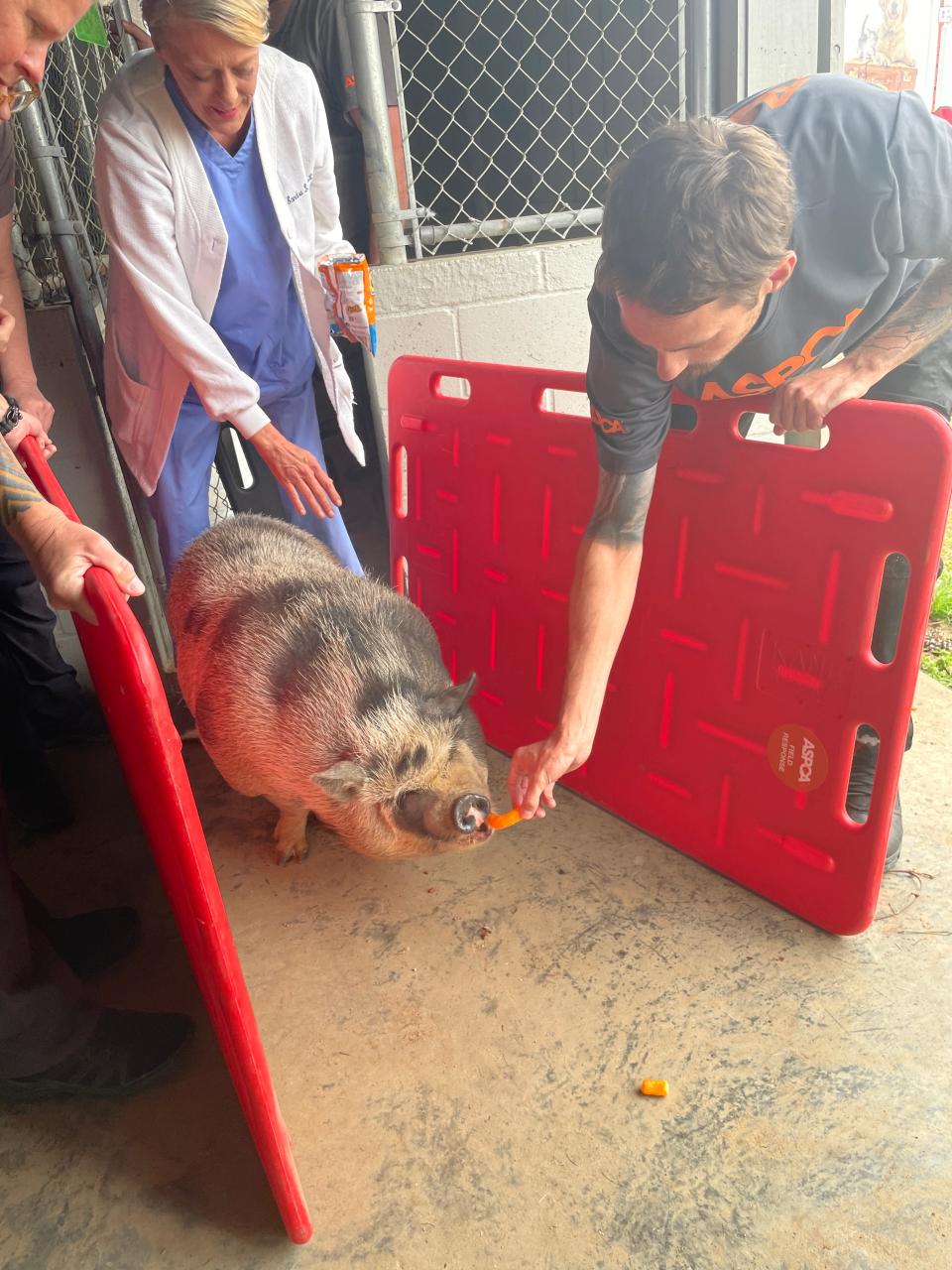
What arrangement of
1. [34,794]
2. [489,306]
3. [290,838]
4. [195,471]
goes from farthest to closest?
[489,306], [195,471], [34,794], [290,838]

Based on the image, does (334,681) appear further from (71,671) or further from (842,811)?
(71,671)

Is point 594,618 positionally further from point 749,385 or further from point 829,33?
point 829,33

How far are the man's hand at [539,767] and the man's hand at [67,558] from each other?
1.03 meters

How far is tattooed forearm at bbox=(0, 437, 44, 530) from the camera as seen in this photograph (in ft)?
5.57

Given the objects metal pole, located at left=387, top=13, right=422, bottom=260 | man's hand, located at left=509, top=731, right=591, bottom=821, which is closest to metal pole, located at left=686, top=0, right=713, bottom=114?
metal pole, located at left=387, top=13, right=422, bottom=260

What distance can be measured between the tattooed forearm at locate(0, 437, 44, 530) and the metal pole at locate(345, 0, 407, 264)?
268 cm

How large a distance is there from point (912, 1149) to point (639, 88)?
5158 millimetres

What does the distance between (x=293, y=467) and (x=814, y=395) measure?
5.56ft

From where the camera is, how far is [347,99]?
409cm

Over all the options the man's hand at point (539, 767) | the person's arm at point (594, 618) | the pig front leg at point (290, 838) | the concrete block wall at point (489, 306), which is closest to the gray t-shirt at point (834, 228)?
the person's arm at point (594, 618)

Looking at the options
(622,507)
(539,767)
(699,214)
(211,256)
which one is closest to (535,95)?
(211,256)

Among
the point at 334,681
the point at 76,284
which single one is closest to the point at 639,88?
the point at 76,284

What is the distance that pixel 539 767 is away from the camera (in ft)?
7.04

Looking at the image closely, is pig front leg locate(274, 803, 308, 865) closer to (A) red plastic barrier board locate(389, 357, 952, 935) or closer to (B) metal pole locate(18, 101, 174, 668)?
(A) red plastic barrier board locate(389, 357, 952, 935)
